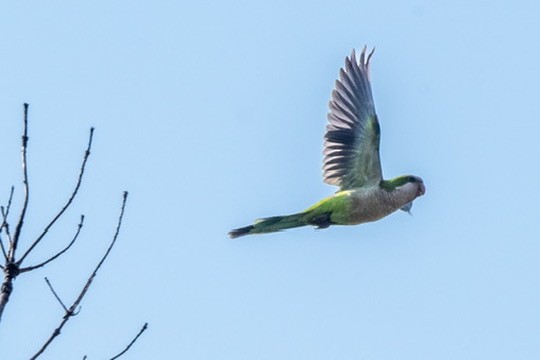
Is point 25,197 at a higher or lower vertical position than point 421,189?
lower

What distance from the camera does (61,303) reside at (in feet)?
15.4

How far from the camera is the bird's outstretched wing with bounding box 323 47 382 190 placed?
10.8 metres

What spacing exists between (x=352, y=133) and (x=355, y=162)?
31 centimetres

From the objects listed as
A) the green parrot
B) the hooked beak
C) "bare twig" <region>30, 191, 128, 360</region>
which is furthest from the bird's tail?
"bare twig" <region>30, 191, 128, 360</region>

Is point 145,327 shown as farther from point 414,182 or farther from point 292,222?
point 414,182

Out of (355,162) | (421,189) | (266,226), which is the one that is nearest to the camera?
(266,226)

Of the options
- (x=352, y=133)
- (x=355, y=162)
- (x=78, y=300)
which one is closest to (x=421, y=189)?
(x=355, y=162)

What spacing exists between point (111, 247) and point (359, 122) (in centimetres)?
649

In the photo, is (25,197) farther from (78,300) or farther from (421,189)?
(421,189)

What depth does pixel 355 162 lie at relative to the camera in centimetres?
1085

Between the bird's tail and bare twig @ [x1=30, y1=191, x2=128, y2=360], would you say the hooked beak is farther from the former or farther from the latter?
bare twig @ [x1=30, y1=191, x2=128, y2=360]

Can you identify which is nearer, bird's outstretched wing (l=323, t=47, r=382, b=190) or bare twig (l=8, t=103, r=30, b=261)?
bare twig (l=8, t=103, r=30, b=261)

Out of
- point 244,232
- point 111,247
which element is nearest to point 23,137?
point 111,247

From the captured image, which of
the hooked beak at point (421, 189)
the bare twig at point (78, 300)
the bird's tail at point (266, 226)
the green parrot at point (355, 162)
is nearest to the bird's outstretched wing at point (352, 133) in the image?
the green parrot at point (355, 162)
